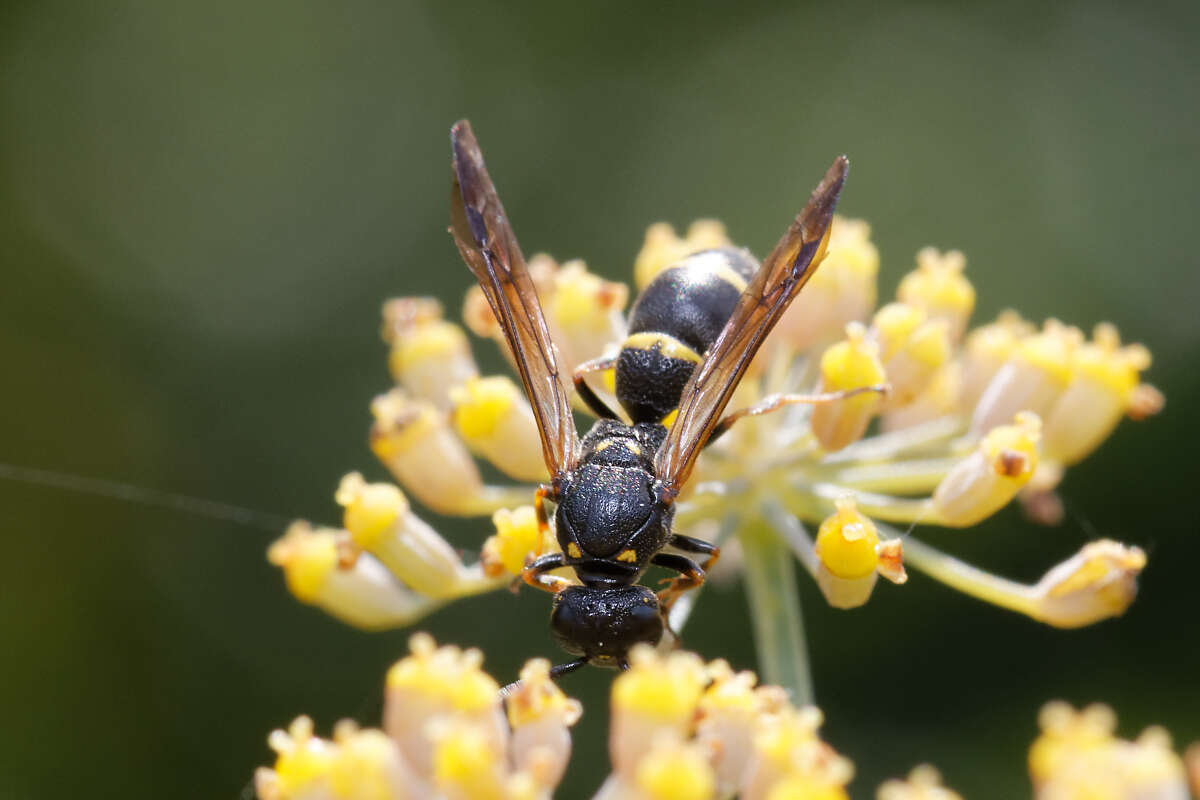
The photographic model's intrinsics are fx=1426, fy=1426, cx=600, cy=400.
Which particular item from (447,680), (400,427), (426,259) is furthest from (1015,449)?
(426,259)

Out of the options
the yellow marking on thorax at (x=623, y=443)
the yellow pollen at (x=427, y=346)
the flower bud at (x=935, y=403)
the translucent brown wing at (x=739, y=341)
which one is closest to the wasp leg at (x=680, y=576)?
the translucent brown wing at (x=739, y=341)

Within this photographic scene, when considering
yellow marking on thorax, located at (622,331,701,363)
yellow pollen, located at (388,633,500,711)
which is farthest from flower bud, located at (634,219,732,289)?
yellow pollen, located at (388,633,500,711)

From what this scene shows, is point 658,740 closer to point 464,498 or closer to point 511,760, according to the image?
point 511,760

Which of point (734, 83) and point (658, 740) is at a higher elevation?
point (734, 83)

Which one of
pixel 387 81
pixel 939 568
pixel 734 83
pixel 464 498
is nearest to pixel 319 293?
pixel 387 81

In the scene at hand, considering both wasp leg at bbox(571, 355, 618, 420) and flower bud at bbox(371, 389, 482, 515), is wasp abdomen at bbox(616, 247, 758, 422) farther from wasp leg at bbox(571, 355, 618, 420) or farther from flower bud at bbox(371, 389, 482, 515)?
flower bud at bbox(371, 389, 482, 515)

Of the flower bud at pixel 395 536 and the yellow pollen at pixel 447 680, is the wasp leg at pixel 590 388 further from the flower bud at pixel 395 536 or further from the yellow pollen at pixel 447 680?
the yellow pollen at pixel 447 680
